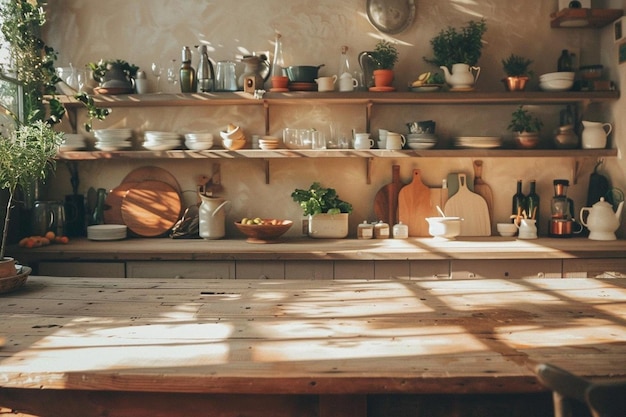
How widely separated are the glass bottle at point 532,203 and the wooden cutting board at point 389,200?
3.03ft

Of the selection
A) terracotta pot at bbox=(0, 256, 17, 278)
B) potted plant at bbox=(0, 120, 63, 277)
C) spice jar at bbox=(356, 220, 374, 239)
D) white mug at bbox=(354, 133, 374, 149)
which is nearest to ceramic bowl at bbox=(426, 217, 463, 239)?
spice jar at bbox=(356, 220, 374, 239)

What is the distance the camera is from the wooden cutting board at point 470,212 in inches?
173

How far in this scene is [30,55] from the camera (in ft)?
13.5

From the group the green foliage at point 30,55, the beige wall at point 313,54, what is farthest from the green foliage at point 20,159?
the beige wall at point 313,54

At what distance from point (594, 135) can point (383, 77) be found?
1.53 m

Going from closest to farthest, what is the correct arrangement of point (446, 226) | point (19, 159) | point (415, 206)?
point (19, 159)
point (446, 226)
point (415, 206)

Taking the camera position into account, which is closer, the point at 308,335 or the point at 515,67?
the point at 308,335

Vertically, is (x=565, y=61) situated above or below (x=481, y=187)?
above

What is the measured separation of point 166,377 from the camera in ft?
4.80

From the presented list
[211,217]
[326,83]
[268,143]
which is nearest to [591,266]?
[326,83]

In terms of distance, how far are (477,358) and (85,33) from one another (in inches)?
157

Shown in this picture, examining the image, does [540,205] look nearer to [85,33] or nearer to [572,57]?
[572,57]

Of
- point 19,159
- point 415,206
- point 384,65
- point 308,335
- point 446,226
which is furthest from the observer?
point 415,206

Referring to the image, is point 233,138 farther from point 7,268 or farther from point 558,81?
point 558,81
